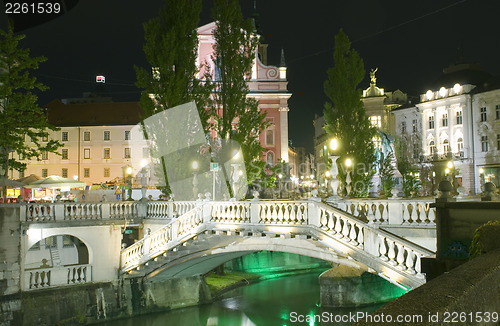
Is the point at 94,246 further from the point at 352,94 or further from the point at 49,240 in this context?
the point at 352,94

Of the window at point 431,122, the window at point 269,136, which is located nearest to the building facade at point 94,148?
the window at point 269,136

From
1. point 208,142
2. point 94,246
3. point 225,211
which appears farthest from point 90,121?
point 225,211

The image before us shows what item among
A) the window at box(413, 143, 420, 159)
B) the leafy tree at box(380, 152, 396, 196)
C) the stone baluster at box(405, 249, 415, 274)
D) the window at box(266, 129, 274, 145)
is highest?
the window at box(266, 129, 274, 145)

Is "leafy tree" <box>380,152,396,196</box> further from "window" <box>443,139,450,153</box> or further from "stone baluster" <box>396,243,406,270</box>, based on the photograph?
"window" <box>443,139,450,153</box>

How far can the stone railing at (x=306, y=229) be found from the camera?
1411cm

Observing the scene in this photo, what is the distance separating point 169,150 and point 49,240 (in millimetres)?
7302

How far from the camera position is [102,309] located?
902 inches

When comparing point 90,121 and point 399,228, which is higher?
point 90,121

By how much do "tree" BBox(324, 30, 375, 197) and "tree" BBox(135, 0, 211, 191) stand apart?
8.20 m

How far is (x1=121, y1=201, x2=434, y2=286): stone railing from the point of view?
1411cm

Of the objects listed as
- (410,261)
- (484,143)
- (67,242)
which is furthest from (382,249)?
(484,143)

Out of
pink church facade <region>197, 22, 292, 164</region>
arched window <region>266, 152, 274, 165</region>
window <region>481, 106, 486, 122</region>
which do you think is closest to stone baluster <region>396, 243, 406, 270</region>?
pink church facade <region>197, 22, 292, 164</region>

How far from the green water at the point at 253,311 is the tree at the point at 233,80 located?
6598 millimetres

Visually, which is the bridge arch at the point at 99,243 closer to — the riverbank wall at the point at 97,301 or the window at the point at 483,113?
the riverbank wall at the point at 97,301
